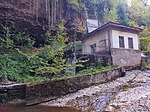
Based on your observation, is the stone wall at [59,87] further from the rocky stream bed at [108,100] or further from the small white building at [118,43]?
the small white building at [118,43]

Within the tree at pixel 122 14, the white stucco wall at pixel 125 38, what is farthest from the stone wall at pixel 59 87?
the tree at pixel 122 14

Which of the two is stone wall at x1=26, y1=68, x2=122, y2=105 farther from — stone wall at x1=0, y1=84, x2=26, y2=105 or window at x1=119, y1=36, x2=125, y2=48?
window at x1=119, y1=36, x2=125, y2=48

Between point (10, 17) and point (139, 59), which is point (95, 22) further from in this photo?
point (10, 17)

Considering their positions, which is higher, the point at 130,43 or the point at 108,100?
the point at 130,43

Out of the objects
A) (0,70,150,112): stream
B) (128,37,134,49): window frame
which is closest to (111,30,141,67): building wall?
(128,37,134,49): window frame

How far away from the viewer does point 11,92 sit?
943cm

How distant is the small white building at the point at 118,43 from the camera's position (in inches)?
611

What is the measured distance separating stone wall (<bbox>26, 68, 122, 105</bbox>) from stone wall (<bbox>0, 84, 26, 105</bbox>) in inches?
54.4

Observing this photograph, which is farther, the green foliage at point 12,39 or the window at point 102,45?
the window at point 102,45

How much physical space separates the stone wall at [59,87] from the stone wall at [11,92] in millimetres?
1382

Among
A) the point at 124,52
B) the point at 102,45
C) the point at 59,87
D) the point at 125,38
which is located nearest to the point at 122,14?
the point at 125,38

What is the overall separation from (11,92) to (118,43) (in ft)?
33.1

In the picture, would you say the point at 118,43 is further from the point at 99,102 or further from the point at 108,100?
the point at 99,102

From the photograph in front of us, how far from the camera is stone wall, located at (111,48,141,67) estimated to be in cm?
1538
